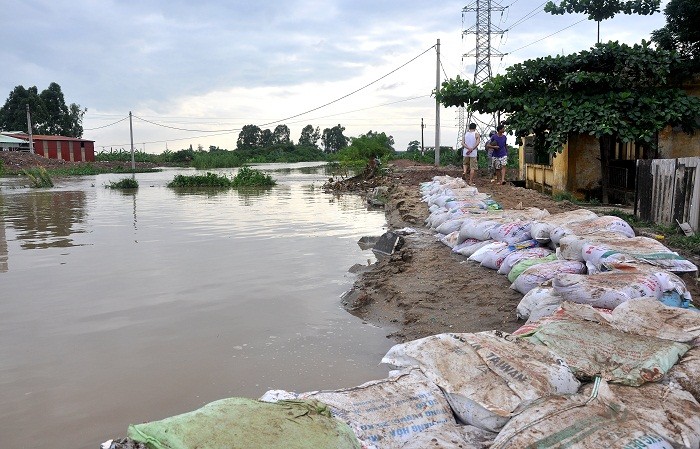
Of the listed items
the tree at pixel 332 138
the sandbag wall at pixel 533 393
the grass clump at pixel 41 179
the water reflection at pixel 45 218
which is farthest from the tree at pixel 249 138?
the sandbag wall at pixel 533 393

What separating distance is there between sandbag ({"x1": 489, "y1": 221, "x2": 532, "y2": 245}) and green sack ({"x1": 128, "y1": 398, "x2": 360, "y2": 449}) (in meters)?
3.50

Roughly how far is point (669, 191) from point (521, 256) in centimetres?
273

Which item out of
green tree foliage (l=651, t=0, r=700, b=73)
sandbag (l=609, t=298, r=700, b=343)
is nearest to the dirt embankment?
sandbag (l=609, t=298, r=700, b=343)

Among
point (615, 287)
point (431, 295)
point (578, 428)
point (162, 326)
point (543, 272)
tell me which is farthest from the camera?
point (431, 295)

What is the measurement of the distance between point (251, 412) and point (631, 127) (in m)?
8.36

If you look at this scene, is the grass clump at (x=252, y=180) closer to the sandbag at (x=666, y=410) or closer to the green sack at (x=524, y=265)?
the green sack at (x=524, y=265)

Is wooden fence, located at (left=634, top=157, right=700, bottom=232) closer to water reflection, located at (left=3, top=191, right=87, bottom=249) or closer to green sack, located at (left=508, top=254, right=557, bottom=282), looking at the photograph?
green sack, located at (left=508, top=254, right=557, bottom=282)

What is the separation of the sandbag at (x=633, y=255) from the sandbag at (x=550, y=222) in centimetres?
74

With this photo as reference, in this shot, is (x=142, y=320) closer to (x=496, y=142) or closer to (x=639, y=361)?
(x=639, y=361)

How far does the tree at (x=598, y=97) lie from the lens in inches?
330

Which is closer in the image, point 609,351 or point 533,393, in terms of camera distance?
point 533,393

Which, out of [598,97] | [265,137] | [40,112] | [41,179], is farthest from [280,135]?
[598,97]

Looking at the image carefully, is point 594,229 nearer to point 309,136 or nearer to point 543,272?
point 543,272

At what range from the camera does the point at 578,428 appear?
70.0 inches
